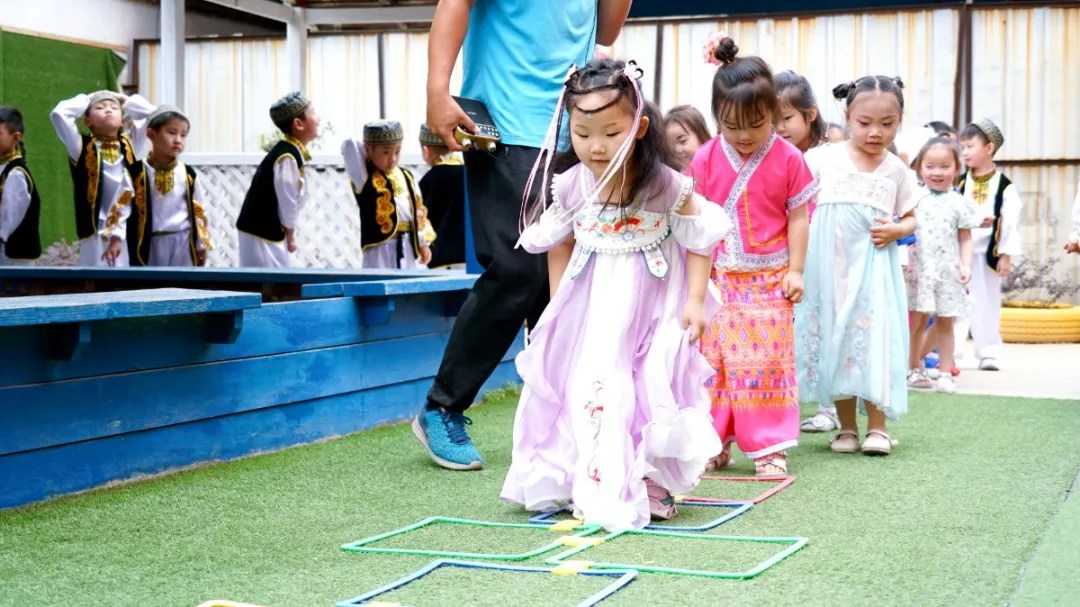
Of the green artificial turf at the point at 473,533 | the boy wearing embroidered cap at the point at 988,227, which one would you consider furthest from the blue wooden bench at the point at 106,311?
the boy wearing embroidered cap at the point at 988,227

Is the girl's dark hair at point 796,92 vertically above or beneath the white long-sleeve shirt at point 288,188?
above

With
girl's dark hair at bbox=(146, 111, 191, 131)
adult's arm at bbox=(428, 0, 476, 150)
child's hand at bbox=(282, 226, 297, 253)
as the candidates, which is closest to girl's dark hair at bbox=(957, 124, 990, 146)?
child's hand at bbox=(282, 226, 297, 253)

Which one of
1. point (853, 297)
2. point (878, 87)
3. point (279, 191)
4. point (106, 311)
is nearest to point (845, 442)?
point (853, 297)

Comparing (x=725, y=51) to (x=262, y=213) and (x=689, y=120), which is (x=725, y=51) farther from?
(x=262, y=213)

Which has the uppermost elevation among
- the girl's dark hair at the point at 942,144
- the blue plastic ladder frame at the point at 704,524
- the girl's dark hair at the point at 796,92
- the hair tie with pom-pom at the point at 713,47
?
the hair tie with pom-pom at the point at 713,47

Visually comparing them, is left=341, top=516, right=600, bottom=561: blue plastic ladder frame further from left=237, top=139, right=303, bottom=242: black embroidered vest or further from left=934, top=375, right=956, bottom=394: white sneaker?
left=237, top=139, right=303, bottom=242: black embroidered vest

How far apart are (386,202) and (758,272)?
13.2ft

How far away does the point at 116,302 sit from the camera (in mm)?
3422

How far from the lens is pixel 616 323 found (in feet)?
10.4

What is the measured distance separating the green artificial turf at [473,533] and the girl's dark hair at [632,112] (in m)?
0.85

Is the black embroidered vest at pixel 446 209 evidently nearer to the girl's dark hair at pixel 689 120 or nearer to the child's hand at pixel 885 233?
the girl's dark hair at pixel 689 120

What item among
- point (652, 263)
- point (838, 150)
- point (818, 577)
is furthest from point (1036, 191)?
point (818, 577)

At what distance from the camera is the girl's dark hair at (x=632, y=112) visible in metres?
3.12

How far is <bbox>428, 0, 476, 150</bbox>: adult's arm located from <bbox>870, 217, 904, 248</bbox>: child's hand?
4.99 feet
